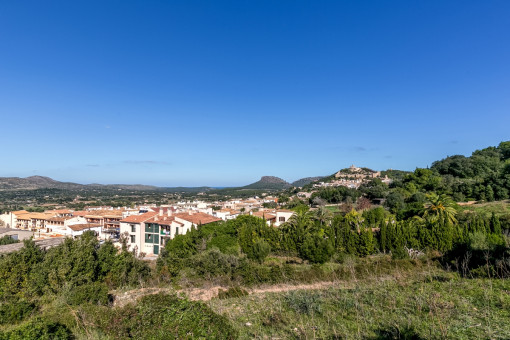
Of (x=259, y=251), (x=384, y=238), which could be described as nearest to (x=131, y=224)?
(x=259, y=251)

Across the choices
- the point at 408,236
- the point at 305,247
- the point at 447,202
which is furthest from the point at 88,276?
the point at 447,202

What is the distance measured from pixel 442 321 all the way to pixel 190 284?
11388 millimetres

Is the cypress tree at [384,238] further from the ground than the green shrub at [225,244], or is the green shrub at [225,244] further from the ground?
the cypress tree at [384,238]

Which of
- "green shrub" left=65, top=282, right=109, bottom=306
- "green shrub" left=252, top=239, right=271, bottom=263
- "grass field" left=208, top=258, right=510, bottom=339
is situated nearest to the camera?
"grass field" left=208, top=258, right=510, bottom=339

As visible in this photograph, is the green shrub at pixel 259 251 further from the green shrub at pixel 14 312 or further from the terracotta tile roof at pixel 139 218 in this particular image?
the terracotta tile roof at pixel 139 218

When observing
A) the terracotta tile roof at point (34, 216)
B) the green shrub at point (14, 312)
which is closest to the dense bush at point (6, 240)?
the terracotta tile roof at point (34, 216)

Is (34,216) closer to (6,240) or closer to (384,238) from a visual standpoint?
(6,240)

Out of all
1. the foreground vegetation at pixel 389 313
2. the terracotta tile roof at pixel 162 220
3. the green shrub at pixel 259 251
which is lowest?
the green shrub at pixel 259 251

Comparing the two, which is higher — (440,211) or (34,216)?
(440,211)

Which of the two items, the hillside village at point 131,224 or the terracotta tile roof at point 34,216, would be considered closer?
the hillside village at point 131,224

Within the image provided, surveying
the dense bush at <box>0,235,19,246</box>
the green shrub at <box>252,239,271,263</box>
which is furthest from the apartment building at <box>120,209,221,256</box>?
the dense bush at <box>0,235,19,246</box>

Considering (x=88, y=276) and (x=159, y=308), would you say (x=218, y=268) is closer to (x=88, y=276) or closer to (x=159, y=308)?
(x=88, y=276)

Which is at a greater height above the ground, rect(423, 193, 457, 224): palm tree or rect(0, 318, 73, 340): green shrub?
rect(0, 318, 73, 340): green shrub

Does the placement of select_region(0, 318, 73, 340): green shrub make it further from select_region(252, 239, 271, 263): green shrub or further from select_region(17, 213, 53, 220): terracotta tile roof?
select_region(17, 213, 53, 220): terracotta tile roof
